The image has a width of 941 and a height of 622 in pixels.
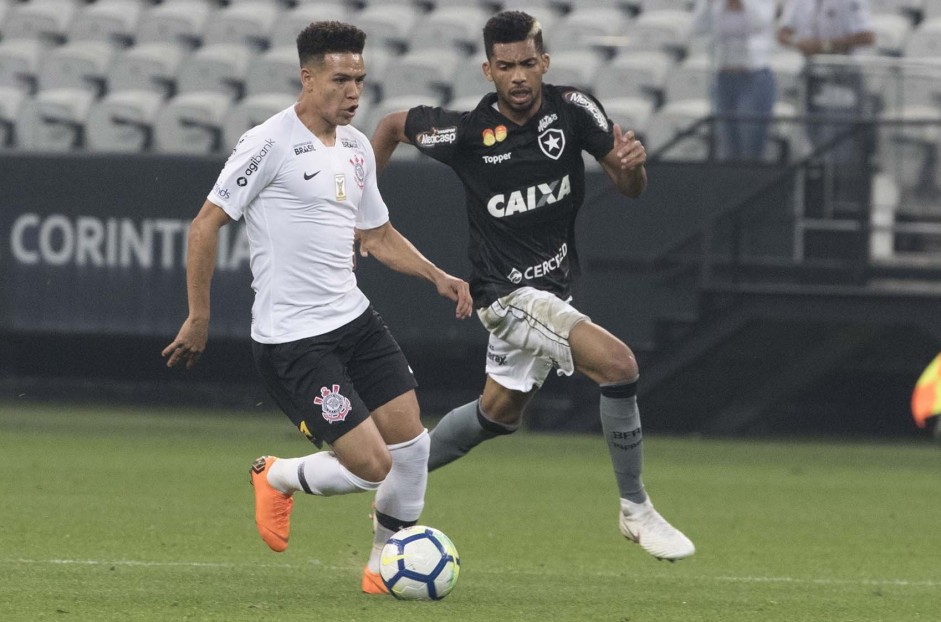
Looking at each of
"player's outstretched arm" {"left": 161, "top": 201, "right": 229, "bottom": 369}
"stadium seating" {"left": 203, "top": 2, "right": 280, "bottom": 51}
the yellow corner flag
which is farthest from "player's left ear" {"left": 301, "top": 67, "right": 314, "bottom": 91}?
"stadium seating" {"left": 203, "top": 2, "right": 280, "bottom": 51}

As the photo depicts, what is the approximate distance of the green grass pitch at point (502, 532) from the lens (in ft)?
20.6

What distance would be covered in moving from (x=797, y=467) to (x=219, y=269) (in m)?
4.96

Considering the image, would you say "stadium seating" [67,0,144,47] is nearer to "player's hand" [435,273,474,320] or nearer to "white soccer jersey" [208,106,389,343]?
"player's hand" [435,273,474,320]

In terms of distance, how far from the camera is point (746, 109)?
13172mm

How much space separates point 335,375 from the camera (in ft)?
21.2

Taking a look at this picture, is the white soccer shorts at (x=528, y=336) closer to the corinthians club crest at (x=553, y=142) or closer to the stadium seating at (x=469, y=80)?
the corinthians club crest at (x=553, y=142)

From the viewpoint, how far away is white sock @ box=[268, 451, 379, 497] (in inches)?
258

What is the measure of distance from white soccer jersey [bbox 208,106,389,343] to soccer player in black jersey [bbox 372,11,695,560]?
1.07 meters

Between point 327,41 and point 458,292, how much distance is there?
1102 millimetres

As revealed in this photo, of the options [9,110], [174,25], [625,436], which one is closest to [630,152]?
[625,436]

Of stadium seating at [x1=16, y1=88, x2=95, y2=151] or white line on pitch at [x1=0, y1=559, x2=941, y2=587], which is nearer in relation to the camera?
white line on pitch at [x1=0, y1=559, x2=941, y2=587]

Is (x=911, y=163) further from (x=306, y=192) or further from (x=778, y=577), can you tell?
(x=306, y=192)

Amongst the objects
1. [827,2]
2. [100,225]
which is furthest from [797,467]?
[100,225]

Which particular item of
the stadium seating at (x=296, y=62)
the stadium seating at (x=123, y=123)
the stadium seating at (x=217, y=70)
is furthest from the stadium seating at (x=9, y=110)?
the stadium seating at (x=217, y=70)
